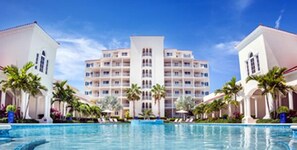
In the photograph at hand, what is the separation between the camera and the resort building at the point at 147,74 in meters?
58.6

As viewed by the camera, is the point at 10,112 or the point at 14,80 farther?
the point at 14,80

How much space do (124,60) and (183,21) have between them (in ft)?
127

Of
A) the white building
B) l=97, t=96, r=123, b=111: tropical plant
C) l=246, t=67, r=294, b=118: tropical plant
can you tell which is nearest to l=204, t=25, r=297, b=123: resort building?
l=246, t=67, r=294, b=118: tropical plant

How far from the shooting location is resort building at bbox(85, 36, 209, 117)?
5856 cm

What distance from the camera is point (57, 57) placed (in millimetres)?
31156

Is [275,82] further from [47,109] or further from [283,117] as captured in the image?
[47,109]

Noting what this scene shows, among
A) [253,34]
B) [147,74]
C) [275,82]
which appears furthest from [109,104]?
[275,82]

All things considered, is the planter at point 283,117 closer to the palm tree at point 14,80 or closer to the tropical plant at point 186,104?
the palm tree at point 14,80

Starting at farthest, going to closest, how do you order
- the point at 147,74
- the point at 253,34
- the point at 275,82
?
the point at 147,74 → the point at 253,34 → the point at 275,82

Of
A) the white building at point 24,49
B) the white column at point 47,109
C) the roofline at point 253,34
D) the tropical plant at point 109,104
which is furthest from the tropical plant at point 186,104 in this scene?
the white building at point 24,49

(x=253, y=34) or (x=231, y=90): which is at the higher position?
(x=253, y=34)

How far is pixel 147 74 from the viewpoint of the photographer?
59.0 metres

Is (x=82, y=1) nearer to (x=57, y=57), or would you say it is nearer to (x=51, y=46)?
(x=51, y=46)

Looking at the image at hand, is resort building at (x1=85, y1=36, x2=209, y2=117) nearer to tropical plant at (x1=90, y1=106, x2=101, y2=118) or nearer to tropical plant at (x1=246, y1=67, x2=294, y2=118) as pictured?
tropical plant at (x1=90, y1=106, x2=101, y2=118)
